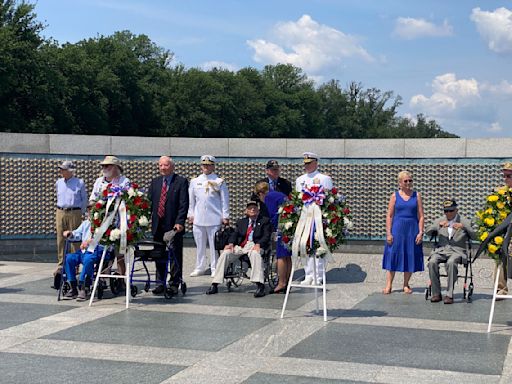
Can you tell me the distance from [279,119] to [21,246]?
72.0 m

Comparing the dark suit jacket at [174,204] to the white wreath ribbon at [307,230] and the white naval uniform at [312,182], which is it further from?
the white wreath ribbon at [307,230]

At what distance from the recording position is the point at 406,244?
39.1 feet

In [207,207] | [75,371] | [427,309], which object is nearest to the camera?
[75,371]

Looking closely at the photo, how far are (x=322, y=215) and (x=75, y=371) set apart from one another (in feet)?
12.6

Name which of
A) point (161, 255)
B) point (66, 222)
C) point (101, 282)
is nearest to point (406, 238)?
point (161, 255)

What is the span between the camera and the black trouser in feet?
37.8

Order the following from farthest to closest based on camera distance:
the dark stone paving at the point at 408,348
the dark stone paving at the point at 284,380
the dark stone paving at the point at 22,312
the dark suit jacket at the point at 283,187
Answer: the dark suit jacket at the point at 283,187 < the dark stone paving at the point at 22,312 < the dark stone paving at the point at 408,348 < the dark stone paving at the point at 284,380

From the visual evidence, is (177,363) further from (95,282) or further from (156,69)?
(156,69)

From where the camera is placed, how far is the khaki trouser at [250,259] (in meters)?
11.5

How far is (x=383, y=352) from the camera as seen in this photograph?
25.9ft

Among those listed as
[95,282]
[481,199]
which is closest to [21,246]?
[95,282]

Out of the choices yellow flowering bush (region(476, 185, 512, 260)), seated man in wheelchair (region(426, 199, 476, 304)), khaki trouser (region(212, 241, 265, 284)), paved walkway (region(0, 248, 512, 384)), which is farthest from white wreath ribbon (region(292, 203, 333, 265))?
seated man in wheelchair (region(426, 199, 476, 304))

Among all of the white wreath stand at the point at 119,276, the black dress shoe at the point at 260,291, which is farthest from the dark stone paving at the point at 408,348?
the white wreath stand at the point at 119,276

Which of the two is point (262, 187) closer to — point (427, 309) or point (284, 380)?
point (427, 309)
